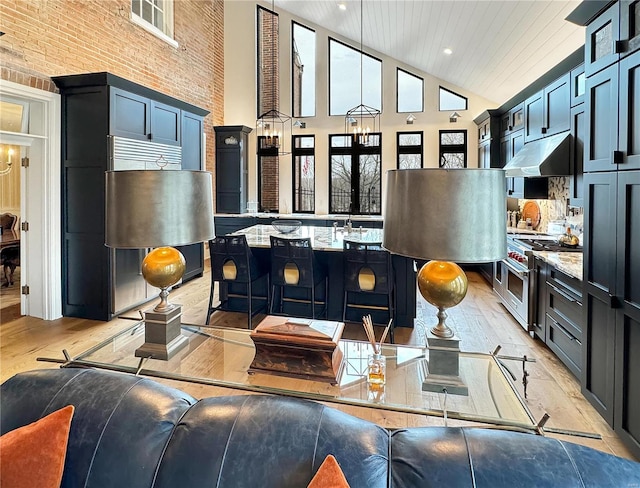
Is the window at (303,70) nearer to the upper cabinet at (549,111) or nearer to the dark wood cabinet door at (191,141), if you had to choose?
the dark wood cabinet door at (191,141)

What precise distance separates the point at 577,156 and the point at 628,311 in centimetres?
223

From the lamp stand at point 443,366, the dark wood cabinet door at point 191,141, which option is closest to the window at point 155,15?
the dark wood cabinet door at point 191,141

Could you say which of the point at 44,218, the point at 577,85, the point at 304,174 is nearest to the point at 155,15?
the point at 44,218

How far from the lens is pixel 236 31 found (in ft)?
26.2

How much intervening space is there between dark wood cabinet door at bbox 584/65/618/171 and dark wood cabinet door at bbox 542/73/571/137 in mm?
1544

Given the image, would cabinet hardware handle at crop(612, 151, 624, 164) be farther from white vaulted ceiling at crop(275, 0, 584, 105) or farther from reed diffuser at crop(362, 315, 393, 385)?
white vaulted ceiling at crop(275, 0, 584, 105)

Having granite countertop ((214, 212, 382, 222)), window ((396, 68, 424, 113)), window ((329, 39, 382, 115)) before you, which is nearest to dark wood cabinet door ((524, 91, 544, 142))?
window ((396, 68, 424, 113))

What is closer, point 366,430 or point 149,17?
point 366,430

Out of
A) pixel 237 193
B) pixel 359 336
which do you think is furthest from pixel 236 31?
pixel 359 336

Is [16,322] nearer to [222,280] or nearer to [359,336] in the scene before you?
[222,280]

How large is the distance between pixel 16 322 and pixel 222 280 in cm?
232

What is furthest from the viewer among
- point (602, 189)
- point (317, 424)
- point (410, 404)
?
point (602, 189)

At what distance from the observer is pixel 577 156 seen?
3648mm

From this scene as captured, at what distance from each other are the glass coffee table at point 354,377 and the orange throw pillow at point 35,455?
605mm
